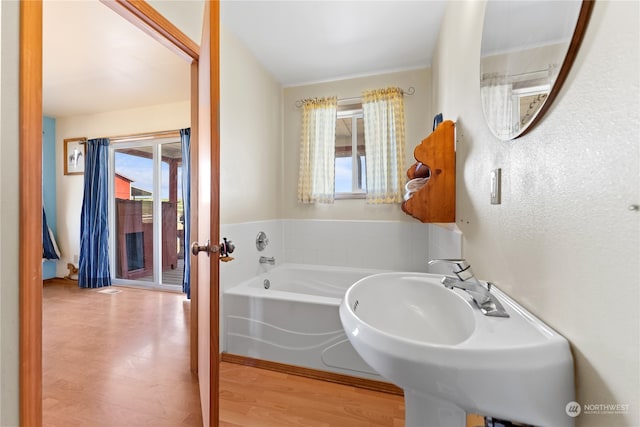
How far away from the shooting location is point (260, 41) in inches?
86.6

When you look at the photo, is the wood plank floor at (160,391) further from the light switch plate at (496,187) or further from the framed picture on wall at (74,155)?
the framed picture on wall at (74,155)

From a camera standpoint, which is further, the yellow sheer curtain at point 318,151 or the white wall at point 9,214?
the yellow sheer curtain at point 318,151

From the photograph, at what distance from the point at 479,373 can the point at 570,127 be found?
21.4 inches

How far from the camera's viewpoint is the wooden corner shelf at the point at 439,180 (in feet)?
4.85

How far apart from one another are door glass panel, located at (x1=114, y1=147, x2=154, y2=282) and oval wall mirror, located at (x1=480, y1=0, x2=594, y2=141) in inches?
160

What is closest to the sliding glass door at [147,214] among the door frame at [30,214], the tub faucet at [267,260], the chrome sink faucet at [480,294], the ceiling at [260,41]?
the ceiling at [260,41]

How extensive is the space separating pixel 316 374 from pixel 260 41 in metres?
2.61

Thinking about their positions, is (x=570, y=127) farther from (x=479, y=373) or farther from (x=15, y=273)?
(x=15, y=273)

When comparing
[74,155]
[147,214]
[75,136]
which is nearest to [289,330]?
[147,214]

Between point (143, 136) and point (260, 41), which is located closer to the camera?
point (260, 41)

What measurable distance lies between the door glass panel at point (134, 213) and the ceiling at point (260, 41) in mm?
951

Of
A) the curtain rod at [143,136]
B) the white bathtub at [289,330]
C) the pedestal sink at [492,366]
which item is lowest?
the white bathtub at [289,330]

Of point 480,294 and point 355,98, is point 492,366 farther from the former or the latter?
point 355,98

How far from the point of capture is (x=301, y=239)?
113 inches
